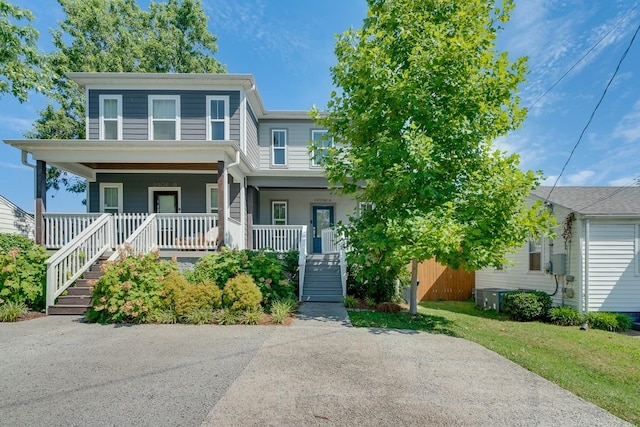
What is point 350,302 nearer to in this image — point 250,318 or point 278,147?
point 250,318

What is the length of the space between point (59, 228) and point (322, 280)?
7.85 m

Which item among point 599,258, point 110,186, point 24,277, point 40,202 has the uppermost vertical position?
point 110,186

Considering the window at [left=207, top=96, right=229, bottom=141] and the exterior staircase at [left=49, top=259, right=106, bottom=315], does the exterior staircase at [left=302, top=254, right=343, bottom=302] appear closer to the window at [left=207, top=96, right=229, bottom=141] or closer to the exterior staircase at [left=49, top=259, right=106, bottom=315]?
the exterior staircase at [left=49, top=259, right=106, bottom=315]

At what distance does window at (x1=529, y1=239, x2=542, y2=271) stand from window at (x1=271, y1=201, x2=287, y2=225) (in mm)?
9390

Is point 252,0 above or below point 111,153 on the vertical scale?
above

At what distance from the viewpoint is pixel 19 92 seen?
10.3 metres

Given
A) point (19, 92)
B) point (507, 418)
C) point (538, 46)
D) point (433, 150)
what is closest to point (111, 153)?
point (19, 92)

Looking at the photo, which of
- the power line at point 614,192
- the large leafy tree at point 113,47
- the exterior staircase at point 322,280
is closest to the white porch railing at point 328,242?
the exterior staircase at point 322,280

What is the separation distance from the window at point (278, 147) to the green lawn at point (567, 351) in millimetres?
8182

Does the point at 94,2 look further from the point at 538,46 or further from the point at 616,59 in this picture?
the point at 616,59

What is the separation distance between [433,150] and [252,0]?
10.0 meters

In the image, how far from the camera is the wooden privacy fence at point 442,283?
1343cm

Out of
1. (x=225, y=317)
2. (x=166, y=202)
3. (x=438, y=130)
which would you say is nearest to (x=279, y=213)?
A: (x=166, y=202)

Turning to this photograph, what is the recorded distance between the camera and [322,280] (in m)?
10.1
